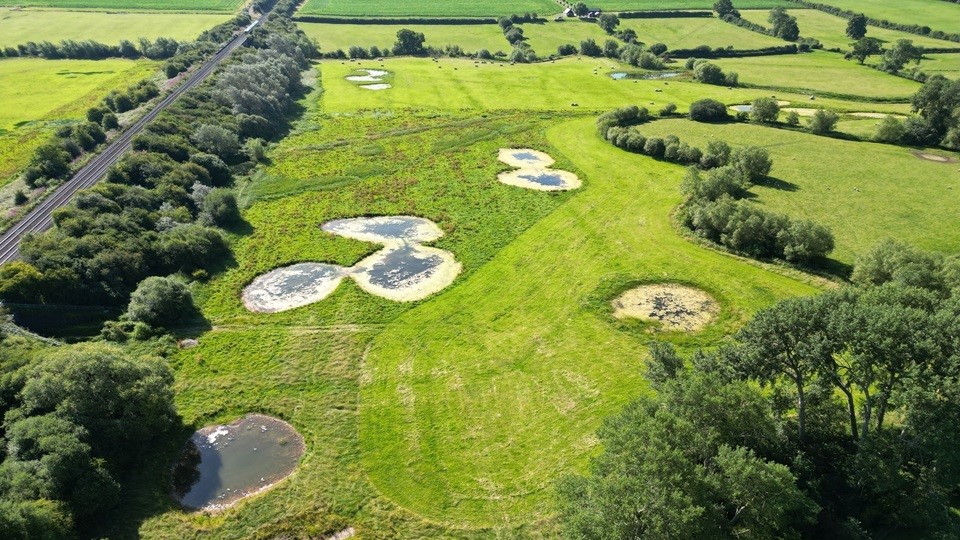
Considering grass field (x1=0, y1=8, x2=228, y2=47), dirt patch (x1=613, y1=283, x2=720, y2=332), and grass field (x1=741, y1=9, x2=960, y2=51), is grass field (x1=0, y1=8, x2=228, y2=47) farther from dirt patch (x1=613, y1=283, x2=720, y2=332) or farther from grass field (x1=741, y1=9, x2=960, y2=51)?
grass field (x1=741, y1=9, x2=960, y2=51)

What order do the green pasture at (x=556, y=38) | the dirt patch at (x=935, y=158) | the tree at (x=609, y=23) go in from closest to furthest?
the dirt patch at (x=935, y=158), the green pasture at (x=556, y=38), the tree at (x=609, y=23)

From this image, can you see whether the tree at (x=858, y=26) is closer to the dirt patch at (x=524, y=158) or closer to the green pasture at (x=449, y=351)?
the green pasture at (x=449, y=351)

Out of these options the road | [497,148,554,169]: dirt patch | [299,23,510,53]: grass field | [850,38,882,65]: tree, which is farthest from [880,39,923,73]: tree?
the road

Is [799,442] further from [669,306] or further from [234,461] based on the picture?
[234,461]

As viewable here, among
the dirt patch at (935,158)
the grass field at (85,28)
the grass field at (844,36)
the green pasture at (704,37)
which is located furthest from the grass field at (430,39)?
the dirt patch at (935,158)

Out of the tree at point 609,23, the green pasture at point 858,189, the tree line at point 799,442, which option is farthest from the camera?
the tree at point 609,23

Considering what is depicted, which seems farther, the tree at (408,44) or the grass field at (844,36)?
the tree at (408,44)

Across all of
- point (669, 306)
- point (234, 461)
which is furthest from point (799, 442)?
point (234, 461)
